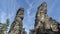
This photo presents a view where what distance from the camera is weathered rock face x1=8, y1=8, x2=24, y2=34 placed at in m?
56.0

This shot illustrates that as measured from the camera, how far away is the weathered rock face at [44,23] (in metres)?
46.5

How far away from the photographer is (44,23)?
52844 mm

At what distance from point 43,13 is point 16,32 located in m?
10.5

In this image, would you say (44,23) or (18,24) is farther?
(18,24)

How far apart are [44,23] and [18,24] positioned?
29.6ft

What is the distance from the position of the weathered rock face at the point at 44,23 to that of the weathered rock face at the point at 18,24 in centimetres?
520

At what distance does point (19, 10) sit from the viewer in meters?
60.6

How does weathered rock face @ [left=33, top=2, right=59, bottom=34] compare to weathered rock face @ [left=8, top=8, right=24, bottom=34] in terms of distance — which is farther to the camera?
weathered rock face @ [left=8, top=8, right=24, bottom=34]

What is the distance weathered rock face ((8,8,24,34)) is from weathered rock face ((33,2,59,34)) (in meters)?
5.20

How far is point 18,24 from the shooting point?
57.3 m

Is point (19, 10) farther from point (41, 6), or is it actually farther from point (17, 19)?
point (41, 6)

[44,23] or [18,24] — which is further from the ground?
[44,23]

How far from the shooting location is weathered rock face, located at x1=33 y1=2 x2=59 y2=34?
1832 inches

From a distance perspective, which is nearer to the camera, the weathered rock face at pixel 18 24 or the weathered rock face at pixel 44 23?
the weathered rock face at pixel 44 23
